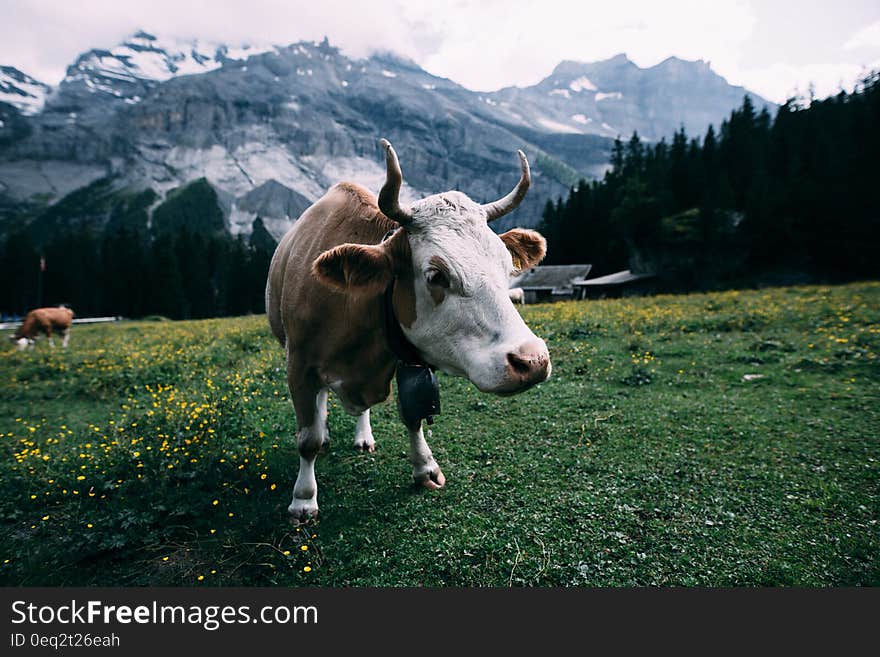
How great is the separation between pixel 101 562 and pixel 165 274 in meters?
66.9

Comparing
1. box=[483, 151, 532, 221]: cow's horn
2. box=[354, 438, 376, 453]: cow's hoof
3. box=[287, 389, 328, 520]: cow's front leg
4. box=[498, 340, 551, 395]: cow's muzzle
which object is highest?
box=[483, 151, 532, 221]: cow's horn

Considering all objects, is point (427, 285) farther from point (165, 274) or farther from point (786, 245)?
point (165, 274)

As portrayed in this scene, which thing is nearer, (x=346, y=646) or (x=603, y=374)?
(x=346, y=646)

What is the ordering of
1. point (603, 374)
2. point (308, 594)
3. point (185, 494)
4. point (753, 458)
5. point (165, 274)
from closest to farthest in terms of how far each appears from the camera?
point (308, 594), point (185, 494), point (753, 458), point (603, 374), point (165, 274)

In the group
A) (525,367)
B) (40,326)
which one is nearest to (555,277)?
(40,326)

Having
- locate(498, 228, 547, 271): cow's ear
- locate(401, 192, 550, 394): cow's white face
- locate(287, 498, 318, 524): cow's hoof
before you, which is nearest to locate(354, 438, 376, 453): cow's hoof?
locate(287, 498, 318, 524): cow's hoof

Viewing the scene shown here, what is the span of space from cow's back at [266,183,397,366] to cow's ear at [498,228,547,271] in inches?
41.3

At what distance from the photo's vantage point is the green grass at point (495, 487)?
11.5ft

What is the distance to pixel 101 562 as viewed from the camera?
3.75 metres

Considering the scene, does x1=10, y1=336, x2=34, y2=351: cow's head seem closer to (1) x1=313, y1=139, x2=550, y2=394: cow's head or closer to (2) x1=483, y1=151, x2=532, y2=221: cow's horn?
(1) x1=313, y1=139, x2=550, y2=394: cow's head

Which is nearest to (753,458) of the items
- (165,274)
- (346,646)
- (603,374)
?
(603,374)

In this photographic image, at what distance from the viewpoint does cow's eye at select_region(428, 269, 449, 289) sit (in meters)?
3.22

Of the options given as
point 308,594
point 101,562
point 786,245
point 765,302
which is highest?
point 786,245

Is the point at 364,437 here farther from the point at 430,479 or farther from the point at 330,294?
the point at 330,294
